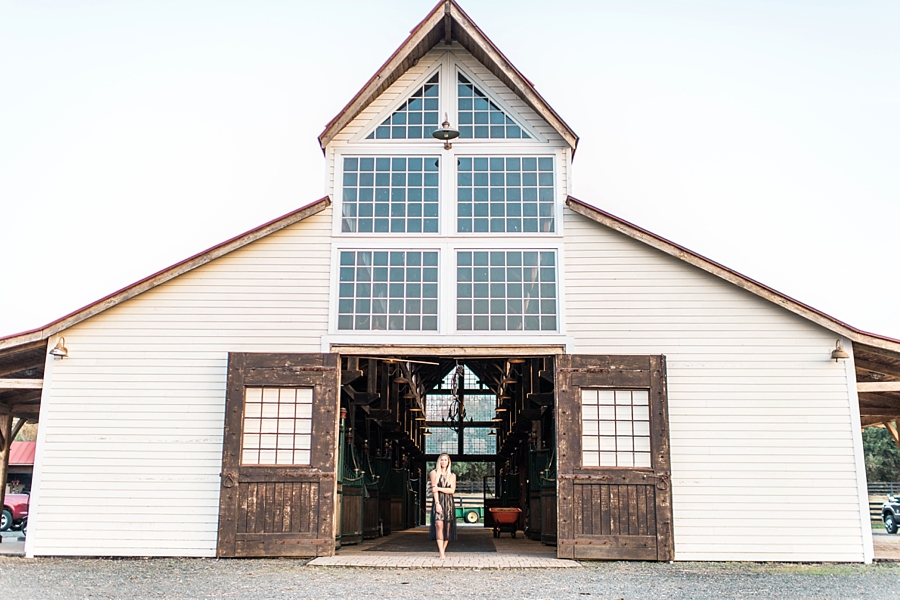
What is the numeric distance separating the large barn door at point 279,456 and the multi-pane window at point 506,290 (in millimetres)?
2108

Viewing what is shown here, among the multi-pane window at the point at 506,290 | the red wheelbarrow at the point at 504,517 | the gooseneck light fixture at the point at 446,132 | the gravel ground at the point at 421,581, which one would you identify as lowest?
the gravel ground at the point at 421,581

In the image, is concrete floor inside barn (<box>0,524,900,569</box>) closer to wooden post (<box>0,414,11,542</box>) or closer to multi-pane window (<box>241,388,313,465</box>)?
wooden post (<box>0,414,11,542</box>)

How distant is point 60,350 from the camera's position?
1252 centimetres

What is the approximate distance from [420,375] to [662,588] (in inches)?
802

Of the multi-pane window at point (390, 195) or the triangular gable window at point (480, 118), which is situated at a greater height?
the triangular gable window at point (480, 118)

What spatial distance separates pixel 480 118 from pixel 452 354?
374 centimetres

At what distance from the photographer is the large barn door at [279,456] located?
12.1 m

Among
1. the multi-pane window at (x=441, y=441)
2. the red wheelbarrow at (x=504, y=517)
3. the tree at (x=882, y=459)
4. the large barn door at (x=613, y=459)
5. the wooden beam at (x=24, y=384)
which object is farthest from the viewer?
the tree at (x=882, y=459)

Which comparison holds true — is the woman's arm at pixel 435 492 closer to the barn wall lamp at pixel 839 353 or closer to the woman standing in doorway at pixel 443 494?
the woman standing in doorway at pixel 443 494

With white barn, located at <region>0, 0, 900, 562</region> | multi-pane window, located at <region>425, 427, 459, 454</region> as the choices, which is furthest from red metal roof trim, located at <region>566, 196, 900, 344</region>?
multi-pane window, located at <region>425, 427, 459, 454</region>

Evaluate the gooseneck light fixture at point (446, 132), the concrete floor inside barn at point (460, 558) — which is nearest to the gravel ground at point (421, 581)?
the concrete floor inside barn at point (460, 558)

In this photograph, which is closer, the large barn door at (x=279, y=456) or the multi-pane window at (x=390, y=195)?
the large barn door at (x=279, y=456)

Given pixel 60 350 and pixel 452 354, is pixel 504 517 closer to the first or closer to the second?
pixel 452 354

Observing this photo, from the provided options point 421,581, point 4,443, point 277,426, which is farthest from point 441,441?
point 421,581
